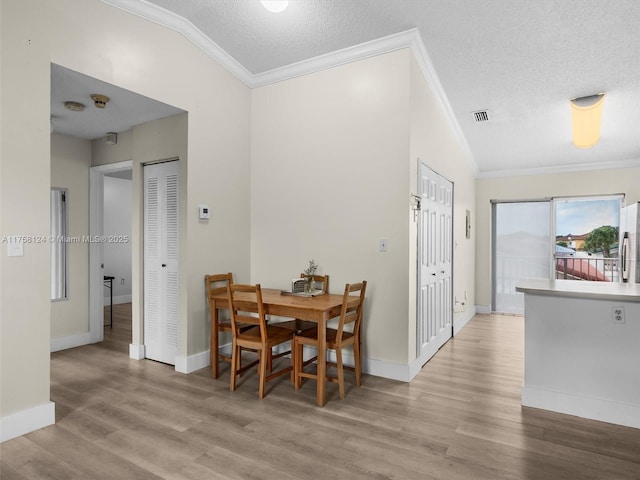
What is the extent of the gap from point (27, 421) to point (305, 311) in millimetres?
1941

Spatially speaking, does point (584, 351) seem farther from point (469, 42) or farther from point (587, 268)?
point (587, 268)

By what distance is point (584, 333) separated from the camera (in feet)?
8.87

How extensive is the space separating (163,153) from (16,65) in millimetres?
1484

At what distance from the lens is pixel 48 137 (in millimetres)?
2502

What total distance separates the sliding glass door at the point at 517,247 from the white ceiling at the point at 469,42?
2410mm

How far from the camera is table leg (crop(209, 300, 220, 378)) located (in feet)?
11.1

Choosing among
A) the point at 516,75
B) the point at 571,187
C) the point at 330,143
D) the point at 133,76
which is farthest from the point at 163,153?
the point at 571,187

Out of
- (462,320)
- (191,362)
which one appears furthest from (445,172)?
(191,362)

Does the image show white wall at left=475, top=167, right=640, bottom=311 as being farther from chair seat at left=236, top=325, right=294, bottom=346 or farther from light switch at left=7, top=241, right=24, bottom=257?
light switch at left=7, top=241, right=24, bottom=257

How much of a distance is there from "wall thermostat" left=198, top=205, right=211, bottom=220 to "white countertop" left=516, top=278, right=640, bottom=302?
9.40 ft

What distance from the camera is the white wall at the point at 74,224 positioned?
434cm

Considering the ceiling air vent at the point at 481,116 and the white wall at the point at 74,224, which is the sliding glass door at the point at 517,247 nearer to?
the ceiling air vent at the point at 481,116

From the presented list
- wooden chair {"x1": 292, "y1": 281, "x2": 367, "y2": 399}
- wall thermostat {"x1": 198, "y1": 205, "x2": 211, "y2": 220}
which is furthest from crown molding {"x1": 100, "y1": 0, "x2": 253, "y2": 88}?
wooden chair {"x1": 292, "y1": 281, "x2": 367, "y2": 399}

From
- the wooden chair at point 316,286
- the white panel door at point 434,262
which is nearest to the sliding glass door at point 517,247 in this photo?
the white panel door at point 434,262
